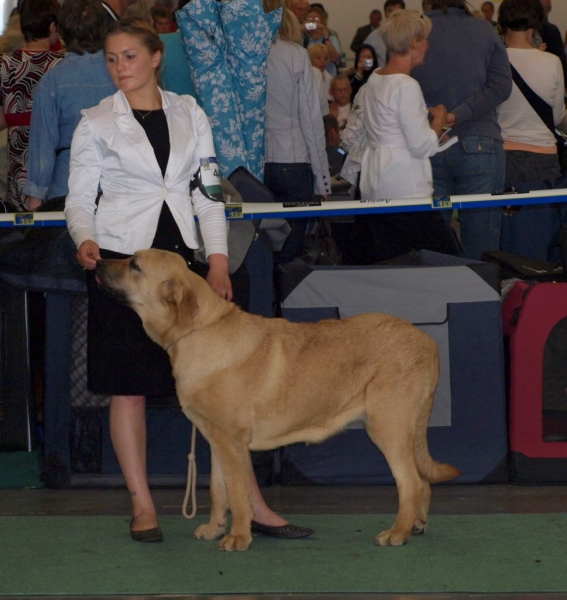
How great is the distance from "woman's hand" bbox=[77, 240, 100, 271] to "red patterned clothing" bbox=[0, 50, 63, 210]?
222 cm

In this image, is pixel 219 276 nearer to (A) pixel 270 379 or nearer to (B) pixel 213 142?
(A) pixel 270 379

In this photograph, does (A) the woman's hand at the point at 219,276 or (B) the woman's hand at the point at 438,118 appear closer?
(A) the woman's hand at the point at 219,276

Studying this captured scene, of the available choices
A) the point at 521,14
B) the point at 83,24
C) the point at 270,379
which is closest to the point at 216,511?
the point at 270,379

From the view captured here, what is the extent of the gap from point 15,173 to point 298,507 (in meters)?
2.62

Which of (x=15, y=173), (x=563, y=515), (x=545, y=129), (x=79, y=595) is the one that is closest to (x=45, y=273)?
(x=15, y=173)

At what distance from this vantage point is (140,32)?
3713mm

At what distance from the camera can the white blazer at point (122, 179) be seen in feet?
12.0

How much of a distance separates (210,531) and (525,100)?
393 cm

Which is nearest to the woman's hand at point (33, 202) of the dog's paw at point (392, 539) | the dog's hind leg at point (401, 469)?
the dog's hind leg at point (401, 469)

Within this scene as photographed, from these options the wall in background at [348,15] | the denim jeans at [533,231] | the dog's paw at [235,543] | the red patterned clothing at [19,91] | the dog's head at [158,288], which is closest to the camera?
the dog's head at [158,288]

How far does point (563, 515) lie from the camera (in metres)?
4.09

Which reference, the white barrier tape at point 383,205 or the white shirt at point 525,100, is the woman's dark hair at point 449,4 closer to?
the white shirt at point 525,100

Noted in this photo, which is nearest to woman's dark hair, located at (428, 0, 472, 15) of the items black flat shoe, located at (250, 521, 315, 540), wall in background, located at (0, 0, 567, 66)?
black flat shoe, located at (250, 521, 315, 540)

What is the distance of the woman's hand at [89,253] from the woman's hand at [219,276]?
1.46 feet
